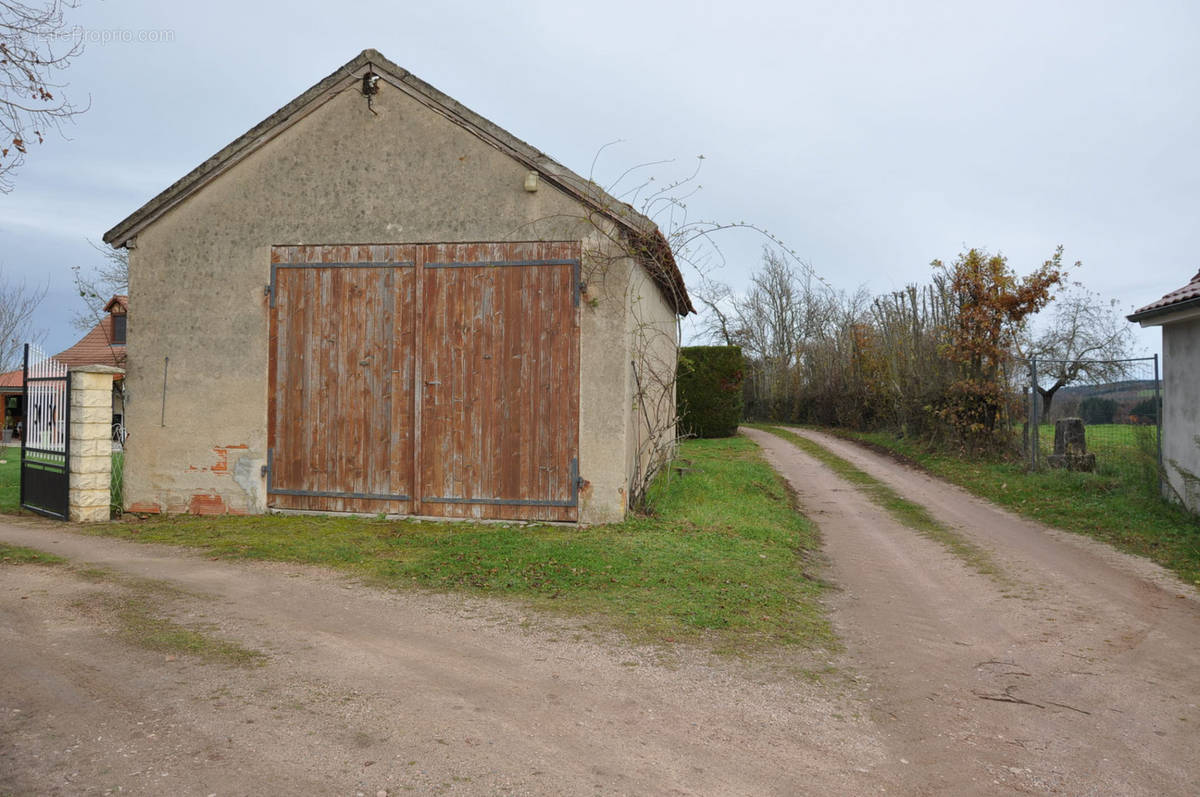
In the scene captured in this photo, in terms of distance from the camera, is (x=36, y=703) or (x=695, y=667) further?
(x=695, y=667)

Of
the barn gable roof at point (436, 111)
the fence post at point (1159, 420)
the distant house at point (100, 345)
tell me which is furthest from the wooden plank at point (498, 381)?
the distant house at point (100, 345)

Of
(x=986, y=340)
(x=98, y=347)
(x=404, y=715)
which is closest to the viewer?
(x=404, y=715)

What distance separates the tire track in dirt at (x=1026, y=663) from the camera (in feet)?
11.6

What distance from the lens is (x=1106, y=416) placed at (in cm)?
1345

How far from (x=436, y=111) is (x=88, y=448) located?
18.8ft

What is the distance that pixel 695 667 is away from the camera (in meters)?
4.70

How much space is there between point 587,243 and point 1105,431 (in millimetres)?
9886

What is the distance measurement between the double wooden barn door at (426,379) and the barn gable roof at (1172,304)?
7237 mm

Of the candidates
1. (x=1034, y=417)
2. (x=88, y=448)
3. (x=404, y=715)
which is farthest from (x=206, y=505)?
(x=1034, y=417)

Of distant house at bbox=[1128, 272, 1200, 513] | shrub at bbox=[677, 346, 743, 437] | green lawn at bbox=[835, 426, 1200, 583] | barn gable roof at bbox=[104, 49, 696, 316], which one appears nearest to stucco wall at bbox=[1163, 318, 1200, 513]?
distant house at bbox=[1128, 272, 1200, 513]

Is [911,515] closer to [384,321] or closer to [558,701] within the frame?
[384,321]

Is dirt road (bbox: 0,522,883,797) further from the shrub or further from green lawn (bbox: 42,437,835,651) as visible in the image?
the shrub

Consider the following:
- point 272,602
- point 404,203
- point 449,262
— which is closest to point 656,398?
point 449,262

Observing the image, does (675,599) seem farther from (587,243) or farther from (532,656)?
(587,243)
